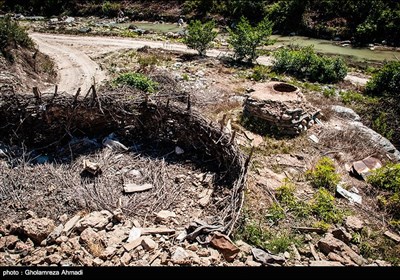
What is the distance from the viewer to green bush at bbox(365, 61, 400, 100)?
33.6ft

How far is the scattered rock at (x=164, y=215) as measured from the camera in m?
4.65

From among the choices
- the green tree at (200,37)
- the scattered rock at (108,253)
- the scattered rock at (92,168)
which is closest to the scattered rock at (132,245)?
the scattered rock at (108,253)

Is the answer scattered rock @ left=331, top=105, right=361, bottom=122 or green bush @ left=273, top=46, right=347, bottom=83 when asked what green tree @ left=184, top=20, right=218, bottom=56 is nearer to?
green bush @ left=273, top=46, right=347, bottom=83

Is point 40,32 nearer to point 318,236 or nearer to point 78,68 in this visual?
point 78,68

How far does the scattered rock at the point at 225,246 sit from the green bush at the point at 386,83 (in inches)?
334

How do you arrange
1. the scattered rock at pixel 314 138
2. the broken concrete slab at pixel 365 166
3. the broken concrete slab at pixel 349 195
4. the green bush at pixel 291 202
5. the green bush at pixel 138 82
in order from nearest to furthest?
1. the green bush at pixel 291 202
2. the broken concrete slab at pixel 349 195
3. the broken concrete slab at pixel 365 166
4. the scattered rock at pixel 314 138
5. the green bush at pixel 138 82

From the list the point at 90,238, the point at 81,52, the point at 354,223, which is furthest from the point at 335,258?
the point at 81,52

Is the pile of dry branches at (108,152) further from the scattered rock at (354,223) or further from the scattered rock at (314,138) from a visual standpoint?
the scattered rock at (314,138)

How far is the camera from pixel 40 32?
17781 mm
